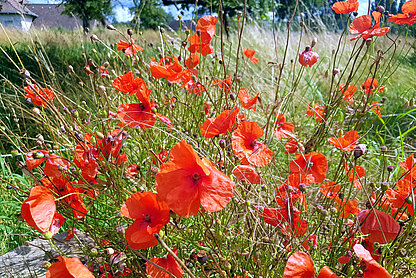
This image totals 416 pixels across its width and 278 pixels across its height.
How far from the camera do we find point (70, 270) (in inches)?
25.6

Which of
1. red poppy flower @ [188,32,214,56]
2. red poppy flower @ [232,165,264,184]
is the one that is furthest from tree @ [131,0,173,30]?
red poppy flower @ [232,165,264,184]

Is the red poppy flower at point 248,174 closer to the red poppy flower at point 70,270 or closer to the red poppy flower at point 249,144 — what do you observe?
the red poppy flower at point 249,144

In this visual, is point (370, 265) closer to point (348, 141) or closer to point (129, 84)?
point (348, 141)

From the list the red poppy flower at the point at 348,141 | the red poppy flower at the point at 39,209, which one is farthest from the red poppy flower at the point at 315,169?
the red poppy flower at the point at 39,209

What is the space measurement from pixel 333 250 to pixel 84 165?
82 cm

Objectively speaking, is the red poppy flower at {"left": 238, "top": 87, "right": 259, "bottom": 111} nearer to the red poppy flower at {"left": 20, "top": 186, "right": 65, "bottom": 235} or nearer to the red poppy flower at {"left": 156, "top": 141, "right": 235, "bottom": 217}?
the red poppy flower at {"left": 156, "top": 141, "right": 235, "bottom": 217}

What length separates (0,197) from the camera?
1.95m

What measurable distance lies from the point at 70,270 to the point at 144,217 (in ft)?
0.60

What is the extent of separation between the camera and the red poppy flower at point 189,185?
664mm

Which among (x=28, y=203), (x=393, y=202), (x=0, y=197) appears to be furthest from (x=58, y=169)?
(x=0, y=197)

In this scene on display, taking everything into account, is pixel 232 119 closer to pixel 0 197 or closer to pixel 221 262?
pixel 221 262

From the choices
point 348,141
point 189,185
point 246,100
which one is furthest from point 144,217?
point 246,100

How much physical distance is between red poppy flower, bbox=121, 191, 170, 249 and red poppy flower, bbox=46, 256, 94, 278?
0.35ft

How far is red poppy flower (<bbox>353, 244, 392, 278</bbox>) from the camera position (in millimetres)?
666
